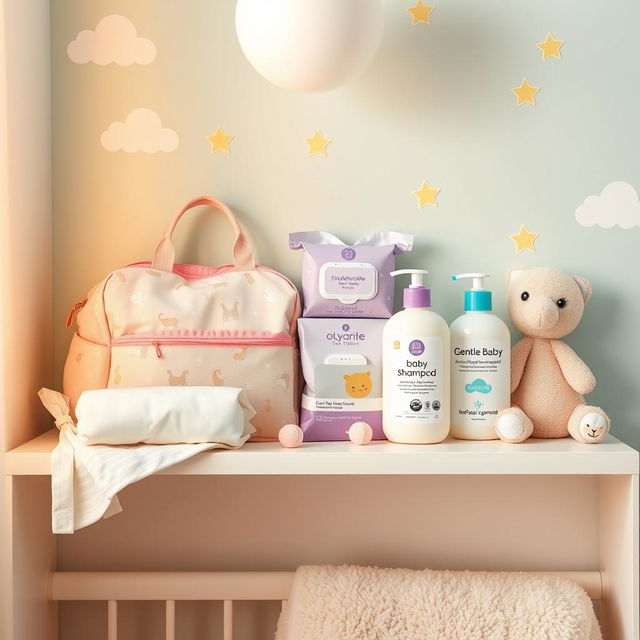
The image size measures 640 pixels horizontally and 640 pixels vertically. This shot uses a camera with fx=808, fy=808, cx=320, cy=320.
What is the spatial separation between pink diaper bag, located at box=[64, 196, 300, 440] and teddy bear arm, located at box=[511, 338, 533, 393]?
321mm

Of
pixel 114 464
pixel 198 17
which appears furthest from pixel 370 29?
pixel 114 464

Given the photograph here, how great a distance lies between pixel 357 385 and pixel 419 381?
0.35ft

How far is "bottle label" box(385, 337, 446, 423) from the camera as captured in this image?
107 cm

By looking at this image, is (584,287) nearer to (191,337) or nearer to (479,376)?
(479,376)

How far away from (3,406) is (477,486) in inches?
27.5

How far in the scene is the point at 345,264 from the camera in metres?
1.17

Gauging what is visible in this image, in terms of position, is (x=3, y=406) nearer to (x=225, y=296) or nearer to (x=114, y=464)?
(x=114, y=464)

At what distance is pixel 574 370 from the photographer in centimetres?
115

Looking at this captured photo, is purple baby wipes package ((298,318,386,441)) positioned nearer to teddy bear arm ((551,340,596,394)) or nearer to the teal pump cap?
the teal pump cap

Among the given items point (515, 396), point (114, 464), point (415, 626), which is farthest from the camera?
point (515, 396)

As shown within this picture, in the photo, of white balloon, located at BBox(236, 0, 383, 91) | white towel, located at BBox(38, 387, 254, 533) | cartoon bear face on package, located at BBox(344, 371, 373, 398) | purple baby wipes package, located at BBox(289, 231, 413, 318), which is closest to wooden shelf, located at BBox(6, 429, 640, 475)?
white towel, located at BBox(38, 387, 254, 533)

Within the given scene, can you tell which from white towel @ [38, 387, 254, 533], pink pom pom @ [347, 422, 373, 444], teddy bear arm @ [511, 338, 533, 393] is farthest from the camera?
teddy bear arm @ [511, 338, 533, 393]

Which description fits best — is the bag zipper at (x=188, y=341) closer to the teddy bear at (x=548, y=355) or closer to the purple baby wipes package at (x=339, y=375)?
the purple baby wipes package at (x=339, y=375)

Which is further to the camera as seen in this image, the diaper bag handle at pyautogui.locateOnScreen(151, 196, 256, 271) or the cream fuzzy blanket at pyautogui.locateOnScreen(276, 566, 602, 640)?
the diaper bag handle at pyautogui.locateOnScreen(151, 196, 256, 271)
